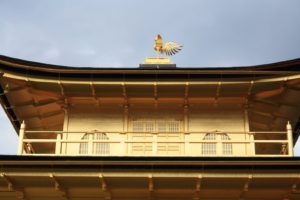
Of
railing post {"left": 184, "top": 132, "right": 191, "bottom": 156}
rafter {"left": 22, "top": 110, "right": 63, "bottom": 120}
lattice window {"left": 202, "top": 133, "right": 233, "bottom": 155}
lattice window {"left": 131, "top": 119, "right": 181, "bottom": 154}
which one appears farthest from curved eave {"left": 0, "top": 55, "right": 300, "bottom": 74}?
rafter {"left": 22, "top": 110, "right": 63, "bottom": 120}

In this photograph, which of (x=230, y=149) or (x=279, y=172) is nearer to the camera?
(x=279, y=172)

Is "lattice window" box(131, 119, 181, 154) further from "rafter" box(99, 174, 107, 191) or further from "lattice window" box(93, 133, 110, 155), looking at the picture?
"rafter" box(99, 174, 107, 191)

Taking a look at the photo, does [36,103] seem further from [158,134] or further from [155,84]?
[158,134]

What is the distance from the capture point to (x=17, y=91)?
21359 millimetres

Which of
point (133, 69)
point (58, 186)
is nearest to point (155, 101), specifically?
point (133, 69)

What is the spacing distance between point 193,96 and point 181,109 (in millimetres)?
831

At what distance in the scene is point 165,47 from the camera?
24.9 meters

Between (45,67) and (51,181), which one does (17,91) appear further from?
(51,181)

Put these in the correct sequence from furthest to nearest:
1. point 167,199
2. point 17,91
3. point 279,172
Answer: point 17,91, point 167,199, point 279,172

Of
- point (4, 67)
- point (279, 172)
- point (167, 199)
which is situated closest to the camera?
point (279, 172)

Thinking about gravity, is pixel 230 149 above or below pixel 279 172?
above

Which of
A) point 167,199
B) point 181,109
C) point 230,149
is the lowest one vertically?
point 167,199

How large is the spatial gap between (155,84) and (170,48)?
4.85m

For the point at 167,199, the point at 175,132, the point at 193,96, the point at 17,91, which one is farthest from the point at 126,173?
the point at 17,91
